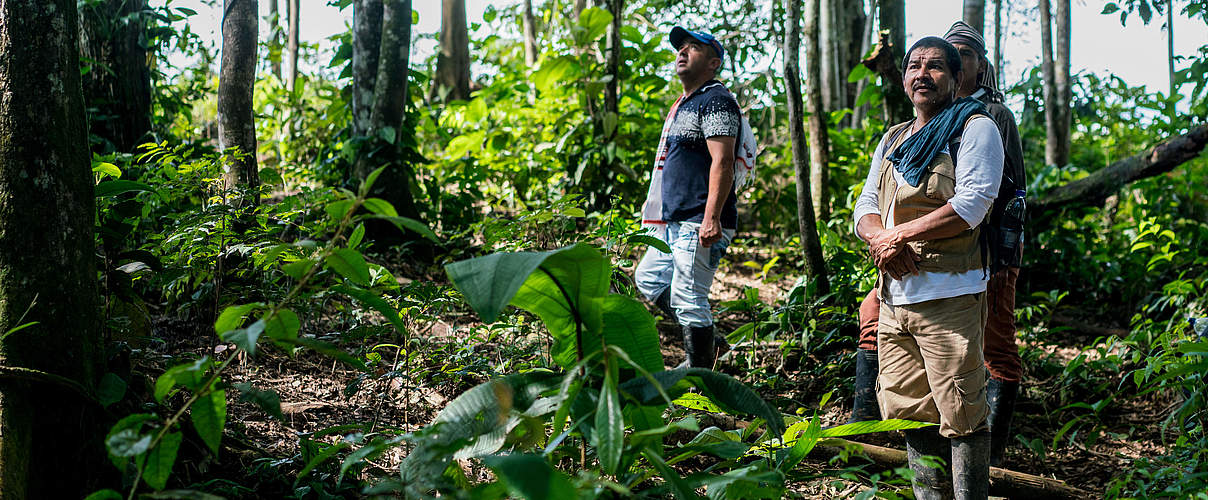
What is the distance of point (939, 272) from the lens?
9.44ft

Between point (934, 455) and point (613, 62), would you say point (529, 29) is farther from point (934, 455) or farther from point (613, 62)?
point (934, 455)

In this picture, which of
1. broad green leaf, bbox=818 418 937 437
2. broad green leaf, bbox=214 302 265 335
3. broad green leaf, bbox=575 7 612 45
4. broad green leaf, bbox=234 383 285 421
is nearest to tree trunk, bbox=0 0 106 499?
broad green leaf, bbox=234 383 285 421

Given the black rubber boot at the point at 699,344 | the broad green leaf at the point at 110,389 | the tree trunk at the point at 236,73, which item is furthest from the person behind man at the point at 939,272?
the tree trunk at the point at 236,73

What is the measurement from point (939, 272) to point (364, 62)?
4823 millimetres

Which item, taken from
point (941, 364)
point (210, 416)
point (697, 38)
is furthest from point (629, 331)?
point (697, 38)

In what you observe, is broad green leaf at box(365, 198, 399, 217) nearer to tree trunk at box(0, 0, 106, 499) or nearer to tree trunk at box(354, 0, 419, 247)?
tree trunk at box(0, 0, 106, 499)

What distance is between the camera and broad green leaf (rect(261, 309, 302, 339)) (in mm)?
1655

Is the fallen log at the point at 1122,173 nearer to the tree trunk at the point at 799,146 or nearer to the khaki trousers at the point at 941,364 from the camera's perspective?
the tree trunk at the point at 799,146

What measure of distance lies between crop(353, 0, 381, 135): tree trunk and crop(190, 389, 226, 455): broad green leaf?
4.99m

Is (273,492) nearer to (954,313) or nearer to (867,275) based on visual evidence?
(954,313)

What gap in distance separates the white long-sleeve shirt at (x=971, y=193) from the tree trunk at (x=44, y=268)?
2412 mm

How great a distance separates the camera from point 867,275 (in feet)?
16.4

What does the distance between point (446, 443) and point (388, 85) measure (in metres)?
5.21

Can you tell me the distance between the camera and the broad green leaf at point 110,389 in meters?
2.13
